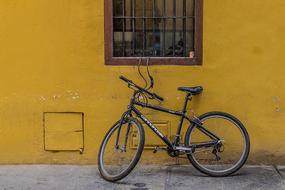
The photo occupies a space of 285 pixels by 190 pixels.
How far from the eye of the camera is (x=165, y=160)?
7117mm

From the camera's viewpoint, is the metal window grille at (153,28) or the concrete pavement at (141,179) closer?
the concrete pavement at (141,179)

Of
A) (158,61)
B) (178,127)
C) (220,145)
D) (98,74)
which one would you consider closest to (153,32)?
(158,61)

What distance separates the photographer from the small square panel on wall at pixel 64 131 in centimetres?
714

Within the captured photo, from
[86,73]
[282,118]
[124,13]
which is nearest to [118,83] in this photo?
[86,73]

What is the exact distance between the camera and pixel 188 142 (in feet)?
22.0

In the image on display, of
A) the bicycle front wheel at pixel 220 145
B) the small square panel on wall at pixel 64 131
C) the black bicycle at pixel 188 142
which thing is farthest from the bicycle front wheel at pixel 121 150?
the bicycle front wheel at pixel 220 145

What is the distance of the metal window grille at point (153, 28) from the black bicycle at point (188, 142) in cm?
57

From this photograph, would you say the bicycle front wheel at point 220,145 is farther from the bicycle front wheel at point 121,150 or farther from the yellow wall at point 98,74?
the bicycle front wheel at point 121,150

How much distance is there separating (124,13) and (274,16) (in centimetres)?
182

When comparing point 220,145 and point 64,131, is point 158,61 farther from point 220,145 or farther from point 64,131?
point 64,131

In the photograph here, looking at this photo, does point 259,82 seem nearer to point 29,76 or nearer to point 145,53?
point 145,53

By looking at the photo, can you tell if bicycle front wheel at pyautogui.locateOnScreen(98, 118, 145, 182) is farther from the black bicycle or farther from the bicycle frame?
the bicycle frame

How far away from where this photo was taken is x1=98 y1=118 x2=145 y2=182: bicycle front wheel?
21.3 feet

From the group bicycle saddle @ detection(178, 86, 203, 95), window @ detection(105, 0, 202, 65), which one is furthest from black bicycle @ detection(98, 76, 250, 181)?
window @ detection(105, 0, 202, 65)
